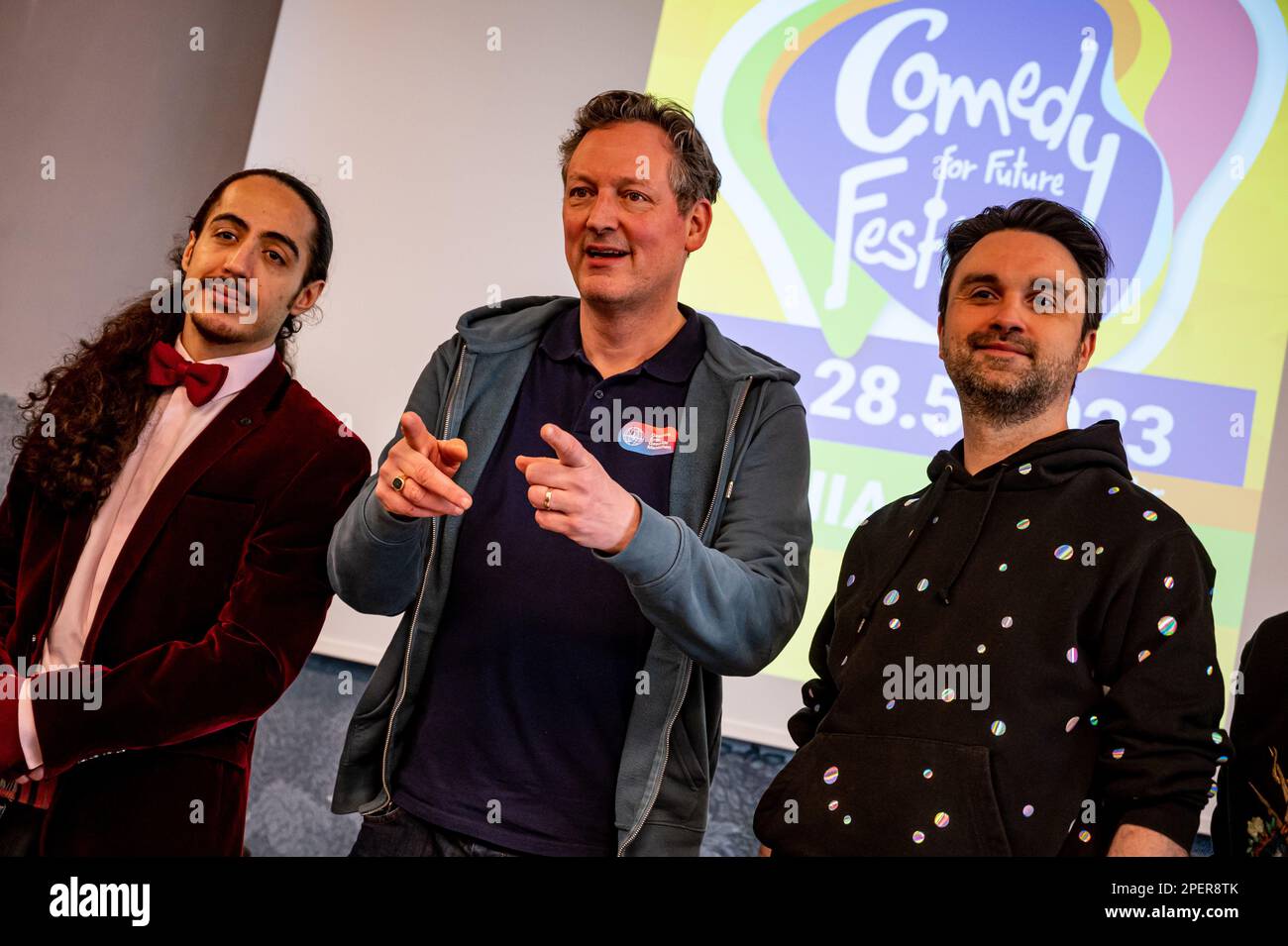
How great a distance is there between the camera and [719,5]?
3.28 m

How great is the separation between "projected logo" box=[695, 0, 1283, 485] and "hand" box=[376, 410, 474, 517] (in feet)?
5.42

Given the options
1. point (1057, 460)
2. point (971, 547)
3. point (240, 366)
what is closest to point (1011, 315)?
point (1057, 460)

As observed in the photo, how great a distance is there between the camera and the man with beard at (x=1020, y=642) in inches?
59.0

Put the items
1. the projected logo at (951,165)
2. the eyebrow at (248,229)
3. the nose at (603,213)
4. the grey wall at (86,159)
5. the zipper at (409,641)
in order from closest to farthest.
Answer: the zipper at (409,641), the nose at (603,213), the eyebrow at (248,229), the projected logo at (951,165), the grey wall at (86,159)

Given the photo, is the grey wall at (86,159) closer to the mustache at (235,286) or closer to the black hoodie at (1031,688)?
the mustache at (235,286)

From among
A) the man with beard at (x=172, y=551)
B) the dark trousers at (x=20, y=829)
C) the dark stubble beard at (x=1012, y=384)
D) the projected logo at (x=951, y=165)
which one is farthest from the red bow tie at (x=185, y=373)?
the projected logo at (x=951, y=165)

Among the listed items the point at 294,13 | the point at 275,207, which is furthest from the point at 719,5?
the point at 275,207

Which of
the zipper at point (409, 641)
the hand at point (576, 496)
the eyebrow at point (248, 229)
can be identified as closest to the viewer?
the hand at point (576, 496)

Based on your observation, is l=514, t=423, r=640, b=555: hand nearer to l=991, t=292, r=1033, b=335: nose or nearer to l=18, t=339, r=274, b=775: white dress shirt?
l=991, t=292, r=1033, b=335: nose

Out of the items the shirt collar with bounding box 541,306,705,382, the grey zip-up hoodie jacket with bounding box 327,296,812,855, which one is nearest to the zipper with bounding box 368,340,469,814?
the grey zip-up hoodie jacket with bounding box 327,296,812,855

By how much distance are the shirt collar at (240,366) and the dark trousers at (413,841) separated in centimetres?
79

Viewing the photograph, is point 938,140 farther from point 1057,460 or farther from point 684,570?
point 684,570

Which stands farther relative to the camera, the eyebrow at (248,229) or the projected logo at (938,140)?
the projected logo at (938,140)

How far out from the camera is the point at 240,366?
206 cm
